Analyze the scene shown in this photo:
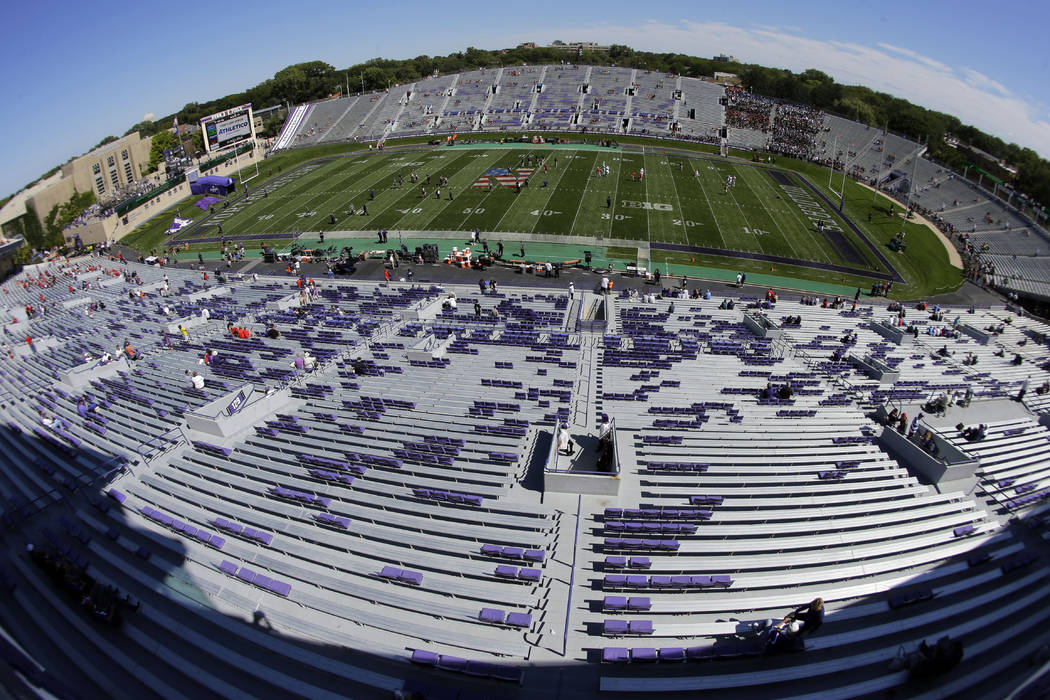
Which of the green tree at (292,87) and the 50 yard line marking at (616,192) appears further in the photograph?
the green tree at (292,87)

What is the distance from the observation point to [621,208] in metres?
56.2

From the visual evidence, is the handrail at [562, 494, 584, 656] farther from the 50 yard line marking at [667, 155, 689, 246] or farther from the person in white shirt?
the 50 yard line marking at [667, 155, 689, 246]

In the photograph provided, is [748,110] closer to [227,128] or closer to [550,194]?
[550,194]

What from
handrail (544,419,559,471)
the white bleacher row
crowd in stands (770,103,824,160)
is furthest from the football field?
handrail (544,419,559,471)

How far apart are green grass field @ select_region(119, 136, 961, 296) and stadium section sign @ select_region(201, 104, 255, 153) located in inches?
488

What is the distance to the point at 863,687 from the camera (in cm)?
1030

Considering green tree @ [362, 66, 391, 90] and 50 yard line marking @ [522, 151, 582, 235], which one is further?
green tree @ [362, 66, 391, 90]

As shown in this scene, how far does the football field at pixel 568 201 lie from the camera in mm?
51000

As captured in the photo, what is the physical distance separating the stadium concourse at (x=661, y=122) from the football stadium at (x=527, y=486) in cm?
1950

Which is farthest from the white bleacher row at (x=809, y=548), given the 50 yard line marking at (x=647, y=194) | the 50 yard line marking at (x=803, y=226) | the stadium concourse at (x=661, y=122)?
the stadium concourse at (x=661, y=122)

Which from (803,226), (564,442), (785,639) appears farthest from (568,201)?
(785,639)

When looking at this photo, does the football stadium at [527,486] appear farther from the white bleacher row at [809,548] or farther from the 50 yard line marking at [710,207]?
the 50 yard line marking at [710,207]

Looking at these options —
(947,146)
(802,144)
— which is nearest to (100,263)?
(802,144)

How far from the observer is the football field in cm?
5100
